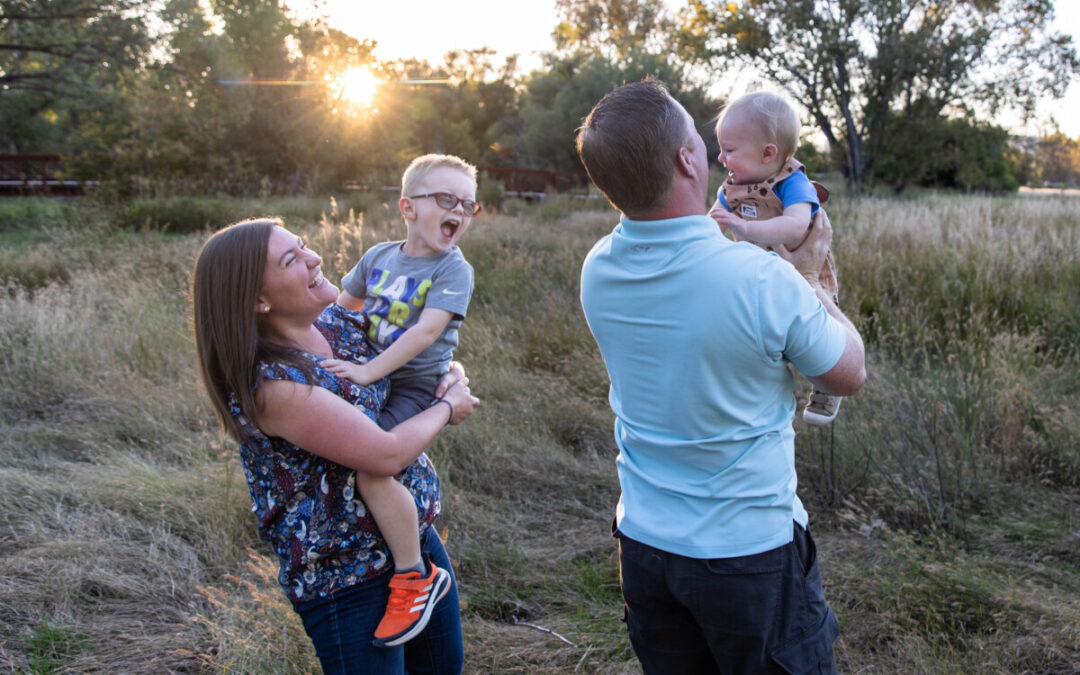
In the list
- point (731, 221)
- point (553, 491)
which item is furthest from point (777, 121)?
point (553, 491)

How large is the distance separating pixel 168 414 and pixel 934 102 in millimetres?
22102

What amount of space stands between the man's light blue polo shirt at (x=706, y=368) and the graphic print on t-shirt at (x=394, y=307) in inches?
31.3

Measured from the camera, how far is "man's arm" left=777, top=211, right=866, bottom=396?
1526 millimetres

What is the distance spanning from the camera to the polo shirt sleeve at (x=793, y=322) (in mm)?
1433

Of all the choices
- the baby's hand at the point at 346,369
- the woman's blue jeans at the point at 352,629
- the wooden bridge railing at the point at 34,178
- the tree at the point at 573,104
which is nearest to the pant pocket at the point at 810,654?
the woman's blue jeans at the point at 352,629

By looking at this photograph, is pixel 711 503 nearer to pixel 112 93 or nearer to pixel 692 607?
pixel 692 607

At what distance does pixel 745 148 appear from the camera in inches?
86.2

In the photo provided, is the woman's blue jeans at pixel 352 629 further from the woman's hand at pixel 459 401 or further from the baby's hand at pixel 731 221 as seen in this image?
the baby's hand at pixel 731 221

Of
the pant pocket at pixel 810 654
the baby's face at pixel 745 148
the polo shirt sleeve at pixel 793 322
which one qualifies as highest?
the baby's face at pixel 745 148

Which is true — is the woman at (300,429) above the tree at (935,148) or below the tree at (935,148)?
below

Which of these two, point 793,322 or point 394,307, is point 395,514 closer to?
point 394,307

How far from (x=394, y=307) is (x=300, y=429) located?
754 millimetres

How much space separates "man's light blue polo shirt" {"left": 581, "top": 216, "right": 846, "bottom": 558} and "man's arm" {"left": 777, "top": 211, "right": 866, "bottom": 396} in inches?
1.6

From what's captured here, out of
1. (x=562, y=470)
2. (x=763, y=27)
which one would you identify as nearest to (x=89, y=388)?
(x=562, y=470)
